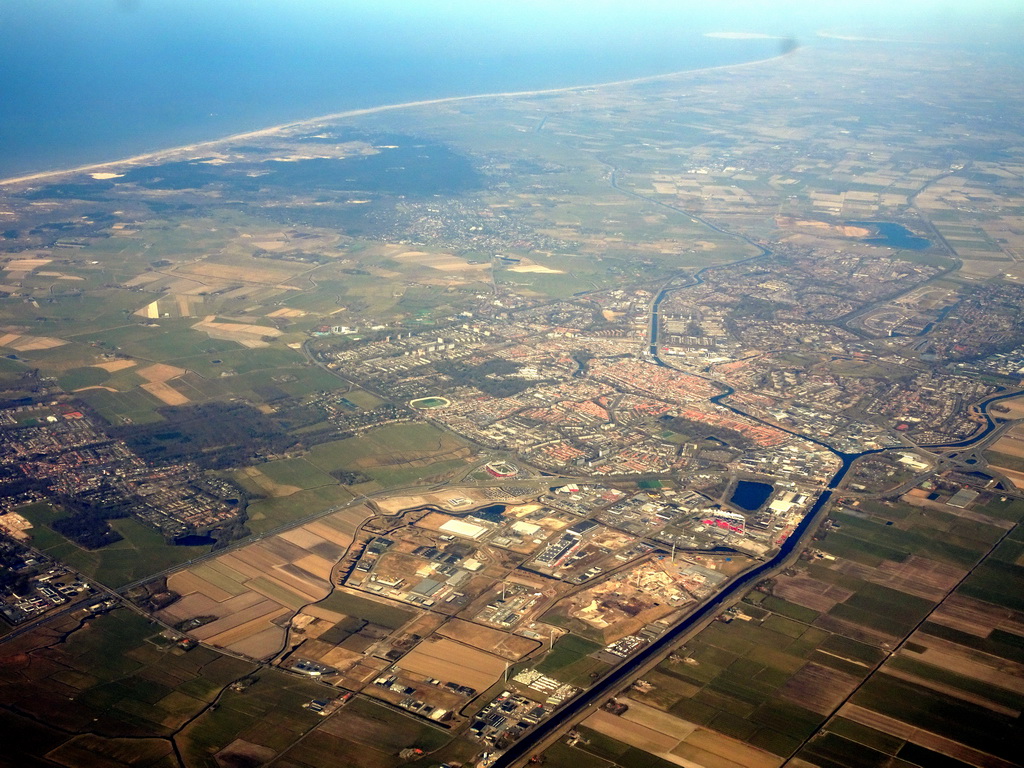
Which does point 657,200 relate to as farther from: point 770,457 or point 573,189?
point 770,457

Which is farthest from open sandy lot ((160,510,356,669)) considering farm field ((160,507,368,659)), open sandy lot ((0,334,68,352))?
open sandy lot ((0,334,68,352))

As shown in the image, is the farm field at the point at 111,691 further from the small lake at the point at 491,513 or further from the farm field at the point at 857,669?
the small lake at the point at 491,513

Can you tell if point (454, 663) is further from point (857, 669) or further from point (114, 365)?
point (114, 365)

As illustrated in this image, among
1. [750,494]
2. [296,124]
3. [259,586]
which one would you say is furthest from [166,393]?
[296,124]

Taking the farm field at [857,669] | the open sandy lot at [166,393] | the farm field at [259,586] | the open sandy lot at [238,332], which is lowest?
the farm field at [857,669]

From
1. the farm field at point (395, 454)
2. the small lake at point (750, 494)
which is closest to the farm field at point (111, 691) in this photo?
the farm field at point (395, 454)

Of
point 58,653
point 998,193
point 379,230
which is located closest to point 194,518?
point 58,653
